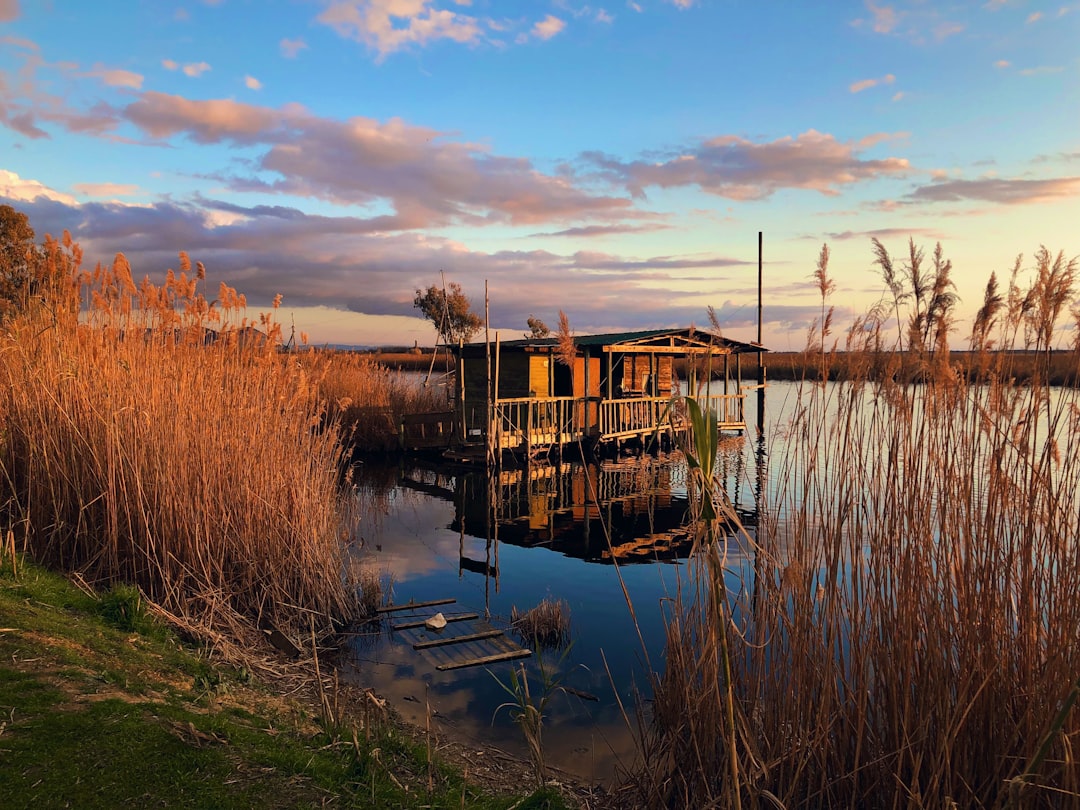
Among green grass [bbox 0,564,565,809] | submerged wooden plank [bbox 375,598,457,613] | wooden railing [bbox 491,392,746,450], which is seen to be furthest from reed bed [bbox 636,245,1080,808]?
wooden railing [bbox 491,392,746,450]

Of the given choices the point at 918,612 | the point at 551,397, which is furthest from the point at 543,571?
the point at 551,397

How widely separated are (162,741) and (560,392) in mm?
19804

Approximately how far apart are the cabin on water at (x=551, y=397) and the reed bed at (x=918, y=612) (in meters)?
14.7

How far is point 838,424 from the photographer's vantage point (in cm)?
359

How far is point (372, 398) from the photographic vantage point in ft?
72.7

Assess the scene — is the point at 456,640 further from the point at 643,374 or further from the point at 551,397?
the point at 643,374

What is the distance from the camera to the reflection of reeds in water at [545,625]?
7262 millimetres

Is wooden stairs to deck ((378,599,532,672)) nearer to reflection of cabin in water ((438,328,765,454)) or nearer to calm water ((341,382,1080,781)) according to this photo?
calm water ((341,382,1080,781))

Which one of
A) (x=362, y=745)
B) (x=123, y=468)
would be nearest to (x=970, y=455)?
(x=362, y=745)

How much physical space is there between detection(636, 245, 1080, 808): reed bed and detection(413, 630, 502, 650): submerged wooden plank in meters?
3.48

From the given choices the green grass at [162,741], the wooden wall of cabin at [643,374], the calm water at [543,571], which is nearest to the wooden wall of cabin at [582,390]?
Result: the wooden wall of cabin at [643,374]

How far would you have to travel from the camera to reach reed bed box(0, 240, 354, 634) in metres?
5.71

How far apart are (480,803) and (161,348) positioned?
5.22 meters

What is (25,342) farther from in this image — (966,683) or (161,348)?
(966,683)
